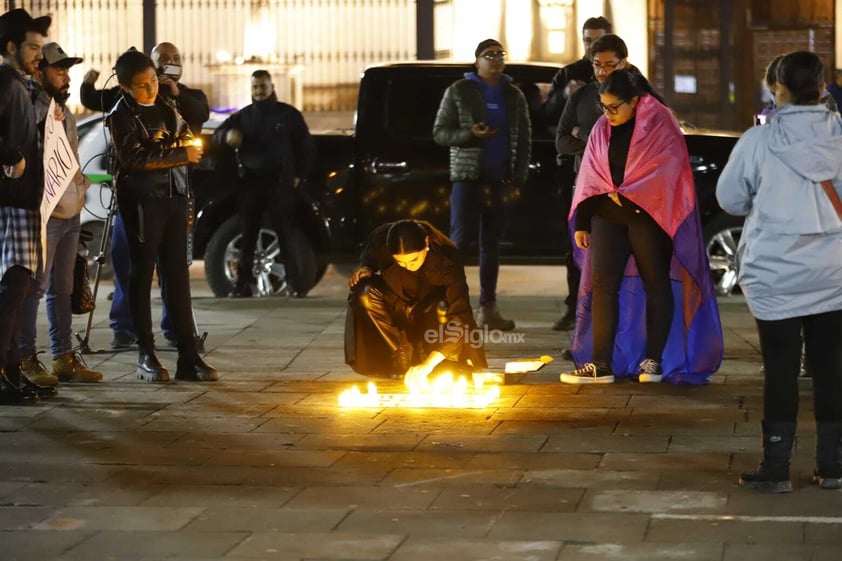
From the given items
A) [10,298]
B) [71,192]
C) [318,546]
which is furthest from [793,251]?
[71,192]

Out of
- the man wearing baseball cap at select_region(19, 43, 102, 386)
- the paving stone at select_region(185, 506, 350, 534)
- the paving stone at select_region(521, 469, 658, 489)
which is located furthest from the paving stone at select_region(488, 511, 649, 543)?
the man wearing baseball cap at select_region(19, 43, 102, 386)

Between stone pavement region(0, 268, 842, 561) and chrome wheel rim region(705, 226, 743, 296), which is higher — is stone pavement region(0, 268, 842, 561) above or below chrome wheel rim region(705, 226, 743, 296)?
below

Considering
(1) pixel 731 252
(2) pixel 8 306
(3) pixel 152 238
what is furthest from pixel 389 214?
(2) pixel 8 306

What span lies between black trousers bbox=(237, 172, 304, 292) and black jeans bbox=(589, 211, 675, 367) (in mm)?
4495

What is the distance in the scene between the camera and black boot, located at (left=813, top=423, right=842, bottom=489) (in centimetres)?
693

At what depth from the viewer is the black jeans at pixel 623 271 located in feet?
31.8

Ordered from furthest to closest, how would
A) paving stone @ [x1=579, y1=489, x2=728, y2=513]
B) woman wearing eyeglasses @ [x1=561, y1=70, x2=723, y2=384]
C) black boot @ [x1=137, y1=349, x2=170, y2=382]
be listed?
black boot @ [x1=137, y1=349, x2=170, y2=382]
woman wearing eyeglasses @ [x1=561, y1=70, x2=723, y2=384]
paving stone @ [x1=579, y1=489, x2=728, y2=513]

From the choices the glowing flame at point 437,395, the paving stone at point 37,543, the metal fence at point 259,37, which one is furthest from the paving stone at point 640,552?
the metal fence at point 259,37

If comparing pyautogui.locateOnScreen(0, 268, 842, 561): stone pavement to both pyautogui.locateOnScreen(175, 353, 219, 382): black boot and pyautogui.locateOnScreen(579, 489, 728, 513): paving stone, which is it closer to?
pyautogui.locateOnScreen(579, 489, 728, 513): paving stone

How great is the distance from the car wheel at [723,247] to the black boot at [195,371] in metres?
4.95

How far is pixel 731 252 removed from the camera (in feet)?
45.3

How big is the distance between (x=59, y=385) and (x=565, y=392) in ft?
9.04

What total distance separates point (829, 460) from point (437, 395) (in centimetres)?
279

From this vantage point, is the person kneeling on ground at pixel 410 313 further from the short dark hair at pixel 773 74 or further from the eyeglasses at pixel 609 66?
the short dark hair at pixel 773 74
